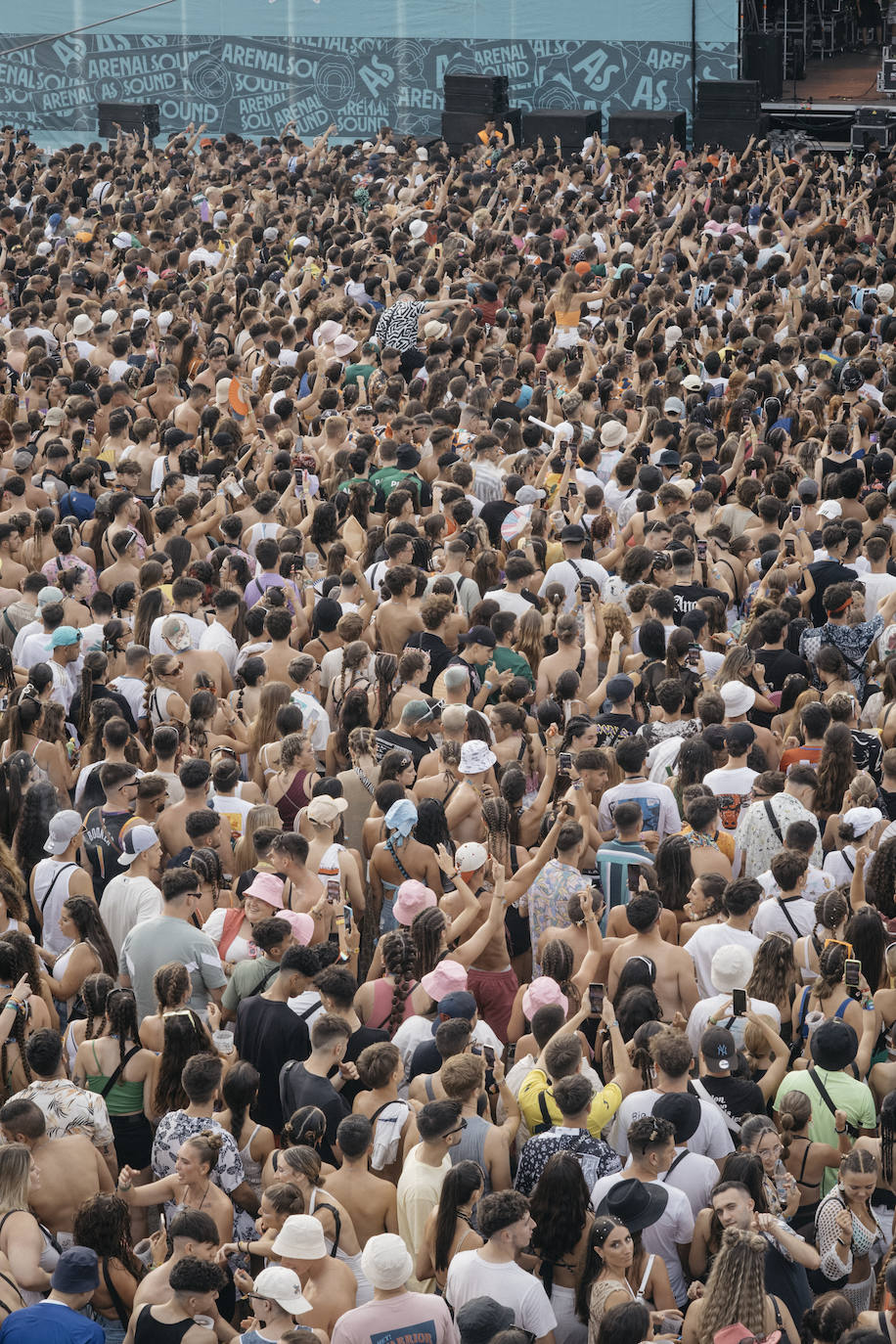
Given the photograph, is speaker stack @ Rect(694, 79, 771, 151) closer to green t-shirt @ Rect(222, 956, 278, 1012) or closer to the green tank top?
green t-shirt @ Rect(222, 956, 278, 1012)

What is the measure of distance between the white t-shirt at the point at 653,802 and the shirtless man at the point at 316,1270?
2694 mm

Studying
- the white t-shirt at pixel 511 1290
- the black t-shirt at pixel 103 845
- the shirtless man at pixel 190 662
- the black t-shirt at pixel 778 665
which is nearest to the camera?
the white t-shirt at pixel 511 1290

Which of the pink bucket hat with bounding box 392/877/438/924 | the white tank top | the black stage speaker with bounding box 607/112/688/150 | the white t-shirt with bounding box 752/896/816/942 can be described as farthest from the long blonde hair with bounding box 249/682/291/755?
the black stage speaker with bounding box 607/112/688/150

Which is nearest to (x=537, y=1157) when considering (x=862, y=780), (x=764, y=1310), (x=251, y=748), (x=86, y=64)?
(x=764, y=1310)

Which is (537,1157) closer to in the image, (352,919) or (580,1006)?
(580,1006)

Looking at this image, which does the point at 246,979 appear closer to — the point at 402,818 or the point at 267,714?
the point at 402,818

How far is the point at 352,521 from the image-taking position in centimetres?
1023

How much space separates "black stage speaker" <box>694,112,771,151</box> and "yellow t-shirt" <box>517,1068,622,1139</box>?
23.5 meters

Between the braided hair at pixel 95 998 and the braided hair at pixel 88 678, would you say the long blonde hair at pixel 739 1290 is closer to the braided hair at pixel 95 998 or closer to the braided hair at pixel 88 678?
→ the braided hair at pixel 95 998

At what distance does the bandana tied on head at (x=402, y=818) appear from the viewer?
679 centimetres

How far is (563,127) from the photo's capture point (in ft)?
89.6

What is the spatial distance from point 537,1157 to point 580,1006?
3.32 ft

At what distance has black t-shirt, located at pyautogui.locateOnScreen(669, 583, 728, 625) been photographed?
29.5 feet

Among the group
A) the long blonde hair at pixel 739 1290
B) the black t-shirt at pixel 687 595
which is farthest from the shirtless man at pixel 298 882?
the black t-shirt at pixel 687 595
